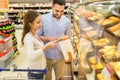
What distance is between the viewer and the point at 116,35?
8.52 feet

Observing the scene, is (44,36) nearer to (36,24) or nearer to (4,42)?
(36,24)

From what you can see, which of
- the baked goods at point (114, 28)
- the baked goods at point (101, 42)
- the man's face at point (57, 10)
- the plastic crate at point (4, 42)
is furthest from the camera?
the plastic crate at point (4, 42)

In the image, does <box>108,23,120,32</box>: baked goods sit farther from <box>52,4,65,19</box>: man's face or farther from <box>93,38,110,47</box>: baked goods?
<box>52,4,65,19</box>: man's face

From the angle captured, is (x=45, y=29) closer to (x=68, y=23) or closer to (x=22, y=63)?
(x=68, y=23)

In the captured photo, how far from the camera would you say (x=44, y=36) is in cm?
350

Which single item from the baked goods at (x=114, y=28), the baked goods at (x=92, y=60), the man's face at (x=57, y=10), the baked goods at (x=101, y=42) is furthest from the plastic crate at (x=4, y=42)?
the baked goods at (x=114, y=28)

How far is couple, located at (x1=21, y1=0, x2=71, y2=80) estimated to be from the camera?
297cm

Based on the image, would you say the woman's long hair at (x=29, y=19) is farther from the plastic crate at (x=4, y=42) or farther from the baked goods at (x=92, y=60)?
the plastic crate at (x=4, y=42)

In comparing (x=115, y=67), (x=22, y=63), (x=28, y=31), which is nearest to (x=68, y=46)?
(x=28, y=31)

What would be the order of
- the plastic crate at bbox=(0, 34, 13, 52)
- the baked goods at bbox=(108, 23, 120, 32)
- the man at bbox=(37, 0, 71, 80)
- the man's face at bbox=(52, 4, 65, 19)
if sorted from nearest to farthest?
the baked goods at bbox=(108, 23, 120, 32)
the man's face at bbox=(52, 4, 65, 19)
the man at bbox=(37, 0, 71, 80)
the plastic crate at bbox=(0, 34, 13, 52)

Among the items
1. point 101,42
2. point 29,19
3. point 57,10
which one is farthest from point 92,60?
point 29,19

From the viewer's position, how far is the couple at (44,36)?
297 centimetres

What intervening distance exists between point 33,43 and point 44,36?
1.66 feet

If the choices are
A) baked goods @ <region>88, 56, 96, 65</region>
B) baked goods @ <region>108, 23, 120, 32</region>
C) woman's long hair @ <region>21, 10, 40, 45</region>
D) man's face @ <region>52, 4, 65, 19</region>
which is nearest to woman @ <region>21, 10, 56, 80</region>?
woman's long hair @ <region>21, 10, 40, 45</region>
